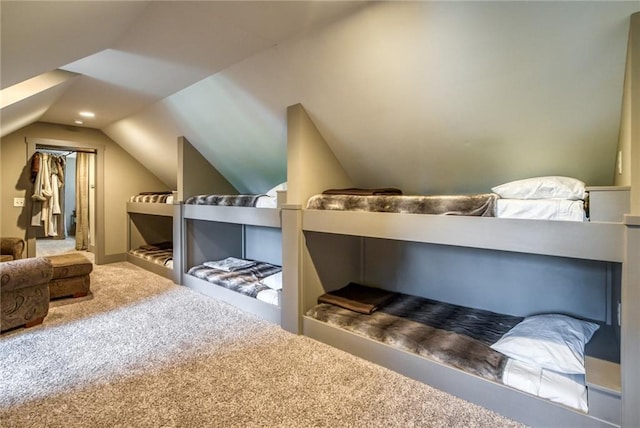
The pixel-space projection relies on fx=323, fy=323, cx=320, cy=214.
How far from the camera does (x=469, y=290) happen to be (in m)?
2.80

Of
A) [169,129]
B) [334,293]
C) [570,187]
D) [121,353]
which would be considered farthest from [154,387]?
[169,129]

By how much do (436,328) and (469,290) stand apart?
2.30 feet

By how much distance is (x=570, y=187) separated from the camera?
174 centimetres

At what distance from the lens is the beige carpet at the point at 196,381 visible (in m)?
1.65

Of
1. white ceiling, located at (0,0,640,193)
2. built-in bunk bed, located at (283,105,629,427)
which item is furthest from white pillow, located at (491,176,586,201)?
white ceiling, located at (0,0,640,193)

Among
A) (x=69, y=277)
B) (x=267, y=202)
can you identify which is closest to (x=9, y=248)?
(x=69, y=277)

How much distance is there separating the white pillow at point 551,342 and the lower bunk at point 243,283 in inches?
71.5

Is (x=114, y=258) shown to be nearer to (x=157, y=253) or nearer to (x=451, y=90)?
(x=157, y=253)

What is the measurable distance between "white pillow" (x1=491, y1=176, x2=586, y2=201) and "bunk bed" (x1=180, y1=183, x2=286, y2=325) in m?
1.79

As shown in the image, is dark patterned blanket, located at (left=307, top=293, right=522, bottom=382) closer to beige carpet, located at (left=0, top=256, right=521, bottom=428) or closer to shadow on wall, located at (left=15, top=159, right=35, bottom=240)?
beige carpet, located at (left=0, top=256, right=521, bottom=428)

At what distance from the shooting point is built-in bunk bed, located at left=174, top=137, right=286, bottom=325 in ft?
10.3

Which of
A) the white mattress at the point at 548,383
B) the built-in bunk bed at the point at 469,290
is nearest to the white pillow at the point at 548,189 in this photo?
the built-in bunk bed at the point at 469,290

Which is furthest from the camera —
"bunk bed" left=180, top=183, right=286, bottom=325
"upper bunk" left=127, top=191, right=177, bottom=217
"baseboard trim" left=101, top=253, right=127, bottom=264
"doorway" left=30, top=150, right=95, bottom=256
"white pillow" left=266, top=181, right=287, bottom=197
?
"baseboard trim" left=101, top=253, right=127, bottom=264

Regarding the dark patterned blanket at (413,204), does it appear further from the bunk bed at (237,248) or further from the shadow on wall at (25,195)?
the shadow on wall at (25,195)
